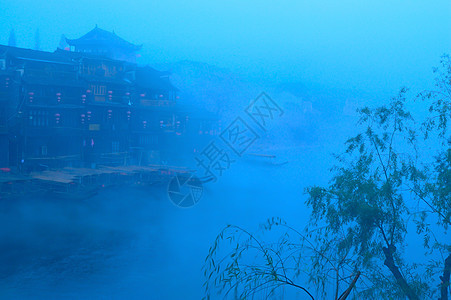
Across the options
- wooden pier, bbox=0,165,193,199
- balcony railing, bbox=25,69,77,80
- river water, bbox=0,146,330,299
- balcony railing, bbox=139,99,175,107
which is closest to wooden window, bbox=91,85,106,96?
balcony railing, bbox=25,69,77,80

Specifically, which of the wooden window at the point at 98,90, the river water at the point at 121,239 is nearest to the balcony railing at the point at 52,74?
the wooden window at the point at 98,90

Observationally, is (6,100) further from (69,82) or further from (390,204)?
(390,204)

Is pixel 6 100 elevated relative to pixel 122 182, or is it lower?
elevated

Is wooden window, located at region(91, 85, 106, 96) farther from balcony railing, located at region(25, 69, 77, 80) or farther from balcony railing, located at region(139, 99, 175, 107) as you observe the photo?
balcony railing, located at region(139, 99, 175, 107)

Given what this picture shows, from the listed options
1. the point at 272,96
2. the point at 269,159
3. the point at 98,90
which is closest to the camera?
the point at 98,90

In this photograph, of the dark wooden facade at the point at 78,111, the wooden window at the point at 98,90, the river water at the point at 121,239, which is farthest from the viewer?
the wooden window at the point at 98,90

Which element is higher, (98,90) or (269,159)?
(98,90)

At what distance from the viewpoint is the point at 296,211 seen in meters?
23.9

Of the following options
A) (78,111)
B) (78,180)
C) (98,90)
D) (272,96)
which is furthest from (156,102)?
(272,96)

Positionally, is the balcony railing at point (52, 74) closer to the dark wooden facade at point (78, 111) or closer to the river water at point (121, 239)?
the dark wooden facade at point (78, 111)

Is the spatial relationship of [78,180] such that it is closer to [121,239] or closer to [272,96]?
[121,239]

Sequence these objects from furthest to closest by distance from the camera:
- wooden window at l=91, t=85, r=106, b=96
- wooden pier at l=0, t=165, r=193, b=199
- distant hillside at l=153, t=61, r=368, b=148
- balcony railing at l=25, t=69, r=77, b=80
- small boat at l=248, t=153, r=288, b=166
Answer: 1. distant hillside at l=153, t=61, r=368, b=148
2. small boat at l=248, t=153, r=288, b=166
3. wooden window at l=91, t=85, r=106, b=96
4. balcony railing at l=25, t=69, r=77, b=80
5. wooden pier at l=0, t=165, r=193, b=199

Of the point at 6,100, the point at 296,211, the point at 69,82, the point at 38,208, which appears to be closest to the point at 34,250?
the point at 38,208

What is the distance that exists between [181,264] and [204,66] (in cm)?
4782
